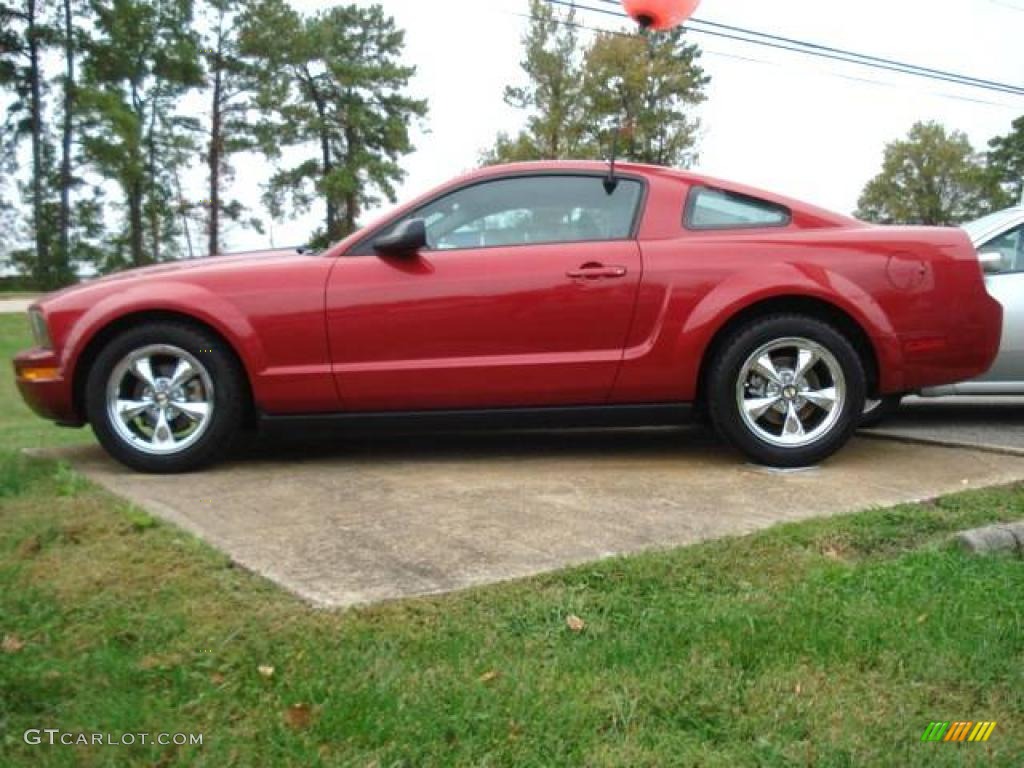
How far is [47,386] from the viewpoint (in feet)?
13.5

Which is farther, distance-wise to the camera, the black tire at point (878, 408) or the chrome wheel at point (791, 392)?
the black tire at point (878, 408)

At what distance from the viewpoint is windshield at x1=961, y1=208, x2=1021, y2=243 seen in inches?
224

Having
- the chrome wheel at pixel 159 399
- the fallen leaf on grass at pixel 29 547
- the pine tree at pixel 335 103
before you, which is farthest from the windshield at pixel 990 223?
the pine tree at pixel 335 103

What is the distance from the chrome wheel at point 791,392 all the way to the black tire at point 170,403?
7.55 feet

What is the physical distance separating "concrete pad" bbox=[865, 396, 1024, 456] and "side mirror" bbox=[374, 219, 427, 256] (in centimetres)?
280

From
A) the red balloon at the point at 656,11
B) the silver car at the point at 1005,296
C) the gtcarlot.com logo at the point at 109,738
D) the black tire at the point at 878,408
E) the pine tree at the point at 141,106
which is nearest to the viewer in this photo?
the gtcarlot.com logo at the point at 109,738

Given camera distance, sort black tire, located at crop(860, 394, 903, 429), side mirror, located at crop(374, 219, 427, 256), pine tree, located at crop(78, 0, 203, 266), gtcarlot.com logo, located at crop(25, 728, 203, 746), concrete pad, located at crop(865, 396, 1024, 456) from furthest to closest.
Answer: pine tree, located at crop(78, 0, 203, 266) < concrete pad, located at crop(865, 396, 1024, 456) < black tire, located at crop(860, 394, 903, 429) < side mirror, located at crop(374, 219, 427, 256) < gtcarlot.com logo, located at crop(25, 728, 203, 746)

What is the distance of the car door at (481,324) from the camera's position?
4090 mm

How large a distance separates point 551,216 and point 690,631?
237cm

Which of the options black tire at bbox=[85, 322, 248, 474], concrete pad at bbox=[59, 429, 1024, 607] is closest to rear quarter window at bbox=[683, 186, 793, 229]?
concrete pad at bbox=[59, 429, 1024, 607]

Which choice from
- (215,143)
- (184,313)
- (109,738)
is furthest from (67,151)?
(109,738)

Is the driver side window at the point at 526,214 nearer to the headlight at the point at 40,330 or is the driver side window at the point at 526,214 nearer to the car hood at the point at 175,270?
the car hood at the point at 175,270

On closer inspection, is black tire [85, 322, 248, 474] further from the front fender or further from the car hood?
the car hood

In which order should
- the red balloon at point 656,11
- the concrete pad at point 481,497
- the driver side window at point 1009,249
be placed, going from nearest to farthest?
the concrete pad at point 481,497
the driver side window at point 1009,249
the red balloon at point 656,11
